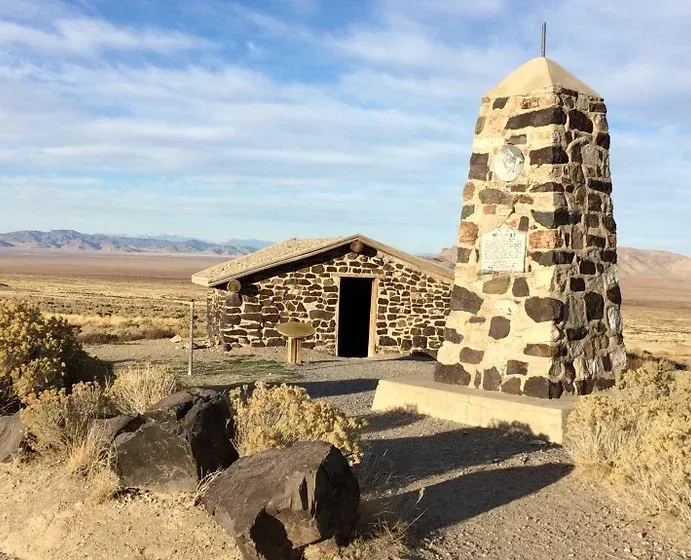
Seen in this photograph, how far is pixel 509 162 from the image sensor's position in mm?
8953

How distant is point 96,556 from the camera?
5613 mm

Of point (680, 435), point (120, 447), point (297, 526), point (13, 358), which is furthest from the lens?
point (13, 358)

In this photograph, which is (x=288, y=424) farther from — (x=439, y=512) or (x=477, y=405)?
(x=477, y=405)

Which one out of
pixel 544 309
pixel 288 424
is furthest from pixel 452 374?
pixel 288 424

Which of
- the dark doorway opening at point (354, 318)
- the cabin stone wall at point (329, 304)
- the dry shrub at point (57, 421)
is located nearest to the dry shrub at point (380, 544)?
the dry shrub at point (57, 421)

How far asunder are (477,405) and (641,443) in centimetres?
238

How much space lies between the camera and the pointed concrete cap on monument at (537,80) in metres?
8.91

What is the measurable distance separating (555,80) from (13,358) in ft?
22.9

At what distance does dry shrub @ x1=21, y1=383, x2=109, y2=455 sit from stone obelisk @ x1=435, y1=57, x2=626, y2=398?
14.1 ft

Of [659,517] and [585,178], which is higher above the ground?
[585,178]

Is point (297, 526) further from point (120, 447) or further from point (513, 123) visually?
point (513, 123)

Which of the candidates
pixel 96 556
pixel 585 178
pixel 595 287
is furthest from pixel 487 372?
pixel 96 556

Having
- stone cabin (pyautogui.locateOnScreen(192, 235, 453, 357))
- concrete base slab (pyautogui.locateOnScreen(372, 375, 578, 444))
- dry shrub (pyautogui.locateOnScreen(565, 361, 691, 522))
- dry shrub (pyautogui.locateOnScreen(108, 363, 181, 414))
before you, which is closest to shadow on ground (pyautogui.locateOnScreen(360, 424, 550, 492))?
concrete base slab (pyautogui.locateOnScreen(372, 375, 578, 444))

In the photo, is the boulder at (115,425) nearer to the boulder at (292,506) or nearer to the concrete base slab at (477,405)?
the boulder at (292,506)
